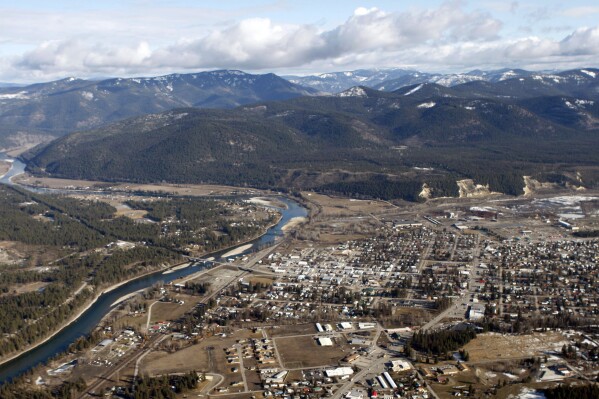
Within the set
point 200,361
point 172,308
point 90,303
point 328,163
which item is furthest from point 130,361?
point 328,163

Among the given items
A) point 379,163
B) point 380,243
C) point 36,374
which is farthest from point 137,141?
point 36,374

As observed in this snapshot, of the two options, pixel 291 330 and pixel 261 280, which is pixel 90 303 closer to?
pixel 261 280

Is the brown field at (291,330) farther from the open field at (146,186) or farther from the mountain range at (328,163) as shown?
the open field at (146,186)

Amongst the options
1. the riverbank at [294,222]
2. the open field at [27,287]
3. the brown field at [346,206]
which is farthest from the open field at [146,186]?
the open field at [27,287]

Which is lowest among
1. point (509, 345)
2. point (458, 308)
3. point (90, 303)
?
point (509, 345)

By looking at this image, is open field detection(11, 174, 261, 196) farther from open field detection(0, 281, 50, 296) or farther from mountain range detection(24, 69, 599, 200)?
open field detection(0, 281, 50, 296)

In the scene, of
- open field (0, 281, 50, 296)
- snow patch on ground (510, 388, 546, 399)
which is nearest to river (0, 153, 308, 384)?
open field (0, 281, 50, 296)
